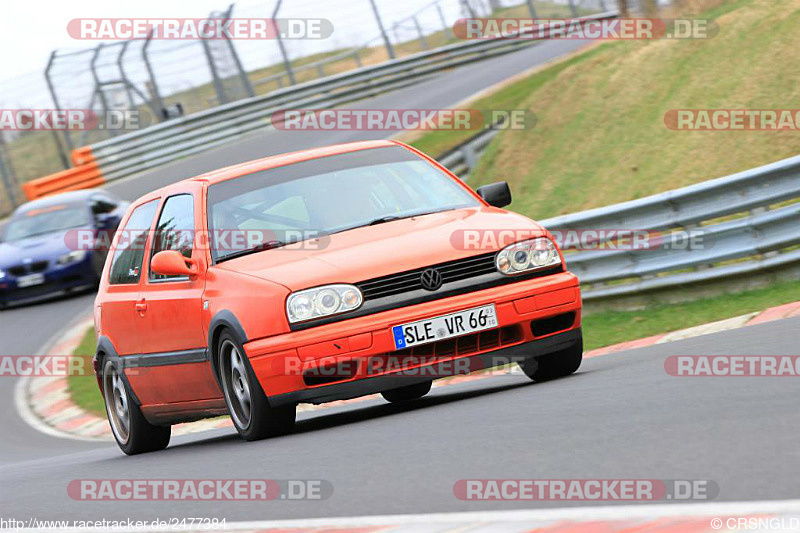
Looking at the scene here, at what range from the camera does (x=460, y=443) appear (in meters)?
5.84

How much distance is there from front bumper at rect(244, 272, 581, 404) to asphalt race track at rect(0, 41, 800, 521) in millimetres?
228

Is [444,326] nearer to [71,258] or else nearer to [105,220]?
[71,258]

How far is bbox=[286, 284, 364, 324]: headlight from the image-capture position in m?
7.02

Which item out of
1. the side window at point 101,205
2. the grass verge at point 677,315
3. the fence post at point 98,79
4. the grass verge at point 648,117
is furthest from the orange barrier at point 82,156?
the grass verge at point 677,315

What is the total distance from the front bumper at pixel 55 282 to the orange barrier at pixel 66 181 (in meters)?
9.85

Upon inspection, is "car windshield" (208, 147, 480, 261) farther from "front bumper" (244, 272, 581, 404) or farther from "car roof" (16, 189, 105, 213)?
"car roof" (16, 189, 105, 213)

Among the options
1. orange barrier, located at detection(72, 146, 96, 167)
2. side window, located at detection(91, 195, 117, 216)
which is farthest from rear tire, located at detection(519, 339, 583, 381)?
orange barrier, located at detection(72, 146, 96, 167)

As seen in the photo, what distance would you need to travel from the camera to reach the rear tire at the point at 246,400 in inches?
281

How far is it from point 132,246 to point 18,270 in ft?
34.5

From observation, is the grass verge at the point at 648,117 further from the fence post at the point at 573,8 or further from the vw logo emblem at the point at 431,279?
the fence post at the point at 573,8

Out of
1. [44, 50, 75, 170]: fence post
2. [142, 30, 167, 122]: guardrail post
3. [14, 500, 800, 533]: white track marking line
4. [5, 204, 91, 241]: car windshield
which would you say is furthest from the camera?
[142, 30, 167, 122]: guardrail post

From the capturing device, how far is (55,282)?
62.0ft

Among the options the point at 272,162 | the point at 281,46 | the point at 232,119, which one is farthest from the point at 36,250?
the point at 281,46

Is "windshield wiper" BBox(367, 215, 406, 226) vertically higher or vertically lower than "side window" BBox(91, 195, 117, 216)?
higher
